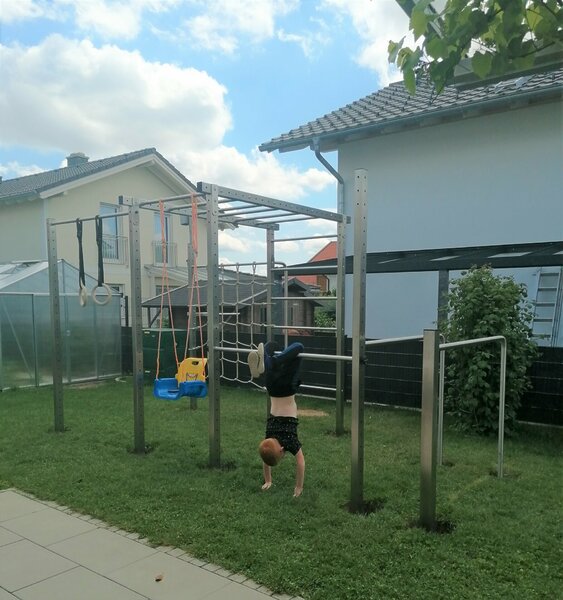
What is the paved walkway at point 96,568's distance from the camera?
283cm

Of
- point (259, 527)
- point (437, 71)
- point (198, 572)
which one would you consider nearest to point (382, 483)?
point (259, 527)

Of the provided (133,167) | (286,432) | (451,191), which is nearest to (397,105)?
(451,191)

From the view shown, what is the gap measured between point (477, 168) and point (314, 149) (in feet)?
10.1

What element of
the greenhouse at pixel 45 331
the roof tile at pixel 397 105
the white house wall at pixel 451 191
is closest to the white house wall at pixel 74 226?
the greenhouse at pixel 45 331

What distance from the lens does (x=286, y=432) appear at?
→ 167 inches

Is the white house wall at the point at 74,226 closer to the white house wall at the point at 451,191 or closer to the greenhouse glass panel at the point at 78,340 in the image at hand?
the greenhouse glass panel at the point at 78,340

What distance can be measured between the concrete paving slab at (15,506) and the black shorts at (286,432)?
6.17 feet

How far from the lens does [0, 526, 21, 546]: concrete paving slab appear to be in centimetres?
349

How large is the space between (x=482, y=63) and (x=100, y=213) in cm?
1708

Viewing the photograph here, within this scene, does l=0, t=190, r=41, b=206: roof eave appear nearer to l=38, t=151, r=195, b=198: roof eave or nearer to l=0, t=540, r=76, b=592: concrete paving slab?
l=38, t=151, r=195, b=198: roof eave

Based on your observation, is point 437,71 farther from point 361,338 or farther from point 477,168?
point 477,168

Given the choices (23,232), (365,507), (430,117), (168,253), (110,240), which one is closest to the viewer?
(365,507)

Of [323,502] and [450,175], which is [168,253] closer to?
[450,175]

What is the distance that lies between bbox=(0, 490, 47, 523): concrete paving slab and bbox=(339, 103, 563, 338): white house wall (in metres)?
6.62
